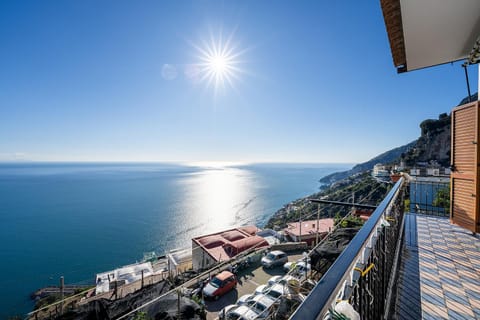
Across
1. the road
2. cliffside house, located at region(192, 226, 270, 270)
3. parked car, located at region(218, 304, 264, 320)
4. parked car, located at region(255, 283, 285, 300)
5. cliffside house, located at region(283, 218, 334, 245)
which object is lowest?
cliffside house, located at region(192, 226, 270, 270)

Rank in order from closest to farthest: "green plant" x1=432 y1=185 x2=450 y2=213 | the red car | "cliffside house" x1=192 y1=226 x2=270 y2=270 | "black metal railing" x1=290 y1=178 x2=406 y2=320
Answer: "black metal railing" x1=290 y1=178 x2=406 y2=320, "green plant" x1=432 y1=185 x2=450 y2=213, the red car, "cliffside house" x1=192 y1=226 x2=270 y2=270

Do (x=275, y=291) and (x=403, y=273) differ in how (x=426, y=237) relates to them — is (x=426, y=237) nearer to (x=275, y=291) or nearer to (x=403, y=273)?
(x=403, y=273)

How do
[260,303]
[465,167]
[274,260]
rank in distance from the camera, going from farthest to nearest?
1. [274,260]
2. [260,303]
3. [465,167]

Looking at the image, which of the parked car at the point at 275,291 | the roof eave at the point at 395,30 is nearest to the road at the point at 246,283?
the parked car at the point at 275,291

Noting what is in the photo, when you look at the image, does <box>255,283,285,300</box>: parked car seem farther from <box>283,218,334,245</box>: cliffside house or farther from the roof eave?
<box>283,218,334,245</box>: cliffside house

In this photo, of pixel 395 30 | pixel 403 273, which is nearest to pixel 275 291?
pixel 403 273

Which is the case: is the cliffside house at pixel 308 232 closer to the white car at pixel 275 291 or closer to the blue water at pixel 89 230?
the white car at pixel 275 291

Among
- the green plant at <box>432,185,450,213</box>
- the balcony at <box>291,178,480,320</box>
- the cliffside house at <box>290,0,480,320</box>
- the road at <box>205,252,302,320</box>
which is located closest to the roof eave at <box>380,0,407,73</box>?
the cliffside house at <box>290,0,480,320</box>
